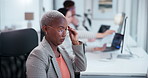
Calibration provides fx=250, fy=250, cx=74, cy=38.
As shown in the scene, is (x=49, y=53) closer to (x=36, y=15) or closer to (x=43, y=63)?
(x=43, y=63)

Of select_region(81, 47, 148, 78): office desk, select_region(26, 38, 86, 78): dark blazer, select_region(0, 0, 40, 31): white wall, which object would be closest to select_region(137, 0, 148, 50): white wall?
select_region(81, 47, 148, 78): office desk

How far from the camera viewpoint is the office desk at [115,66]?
210 cm

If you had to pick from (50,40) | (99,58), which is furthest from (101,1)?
(50,40)

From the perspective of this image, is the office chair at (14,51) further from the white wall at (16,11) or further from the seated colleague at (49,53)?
the white wall at (16,11)

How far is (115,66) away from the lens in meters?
2.30

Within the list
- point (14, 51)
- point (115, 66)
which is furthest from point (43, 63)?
point (115, 66)

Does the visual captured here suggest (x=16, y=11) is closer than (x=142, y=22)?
No

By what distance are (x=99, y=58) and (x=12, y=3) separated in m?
1.80

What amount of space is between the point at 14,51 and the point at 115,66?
0.92m

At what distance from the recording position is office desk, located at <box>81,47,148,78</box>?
2102 millimetres

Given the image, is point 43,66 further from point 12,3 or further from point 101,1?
point 101,1

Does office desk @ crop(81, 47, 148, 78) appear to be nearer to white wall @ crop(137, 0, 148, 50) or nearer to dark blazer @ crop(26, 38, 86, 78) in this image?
dark blazer @ crop(26, 38, 86, 78)

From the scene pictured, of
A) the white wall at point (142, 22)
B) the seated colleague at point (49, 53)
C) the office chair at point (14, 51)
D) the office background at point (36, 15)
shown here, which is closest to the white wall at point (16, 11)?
the office background at point (36, 15)

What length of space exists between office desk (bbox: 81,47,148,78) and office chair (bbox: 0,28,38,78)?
22.3 inches
